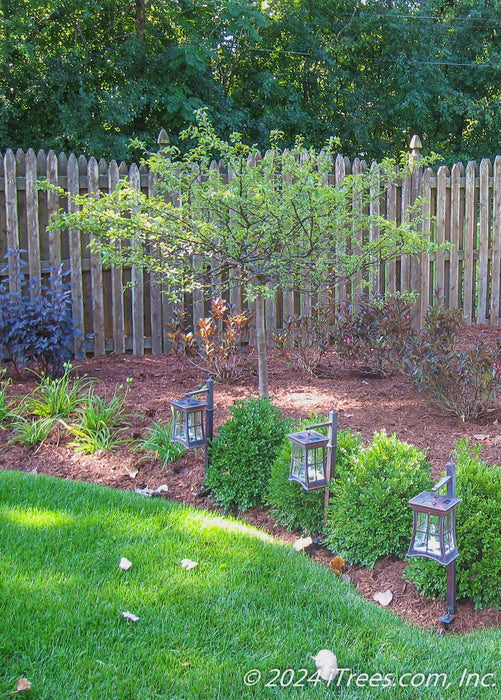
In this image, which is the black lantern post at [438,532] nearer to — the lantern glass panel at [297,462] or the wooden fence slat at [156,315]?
the lantern glass panel at [297,462]

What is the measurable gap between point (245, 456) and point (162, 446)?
0.76 metres

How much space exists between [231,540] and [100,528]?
65cm

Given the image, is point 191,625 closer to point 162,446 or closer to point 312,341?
point 162,446

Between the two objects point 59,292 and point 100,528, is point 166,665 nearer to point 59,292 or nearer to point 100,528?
point 100,528

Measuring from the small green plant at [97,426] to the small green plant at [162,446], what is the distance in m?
0.22

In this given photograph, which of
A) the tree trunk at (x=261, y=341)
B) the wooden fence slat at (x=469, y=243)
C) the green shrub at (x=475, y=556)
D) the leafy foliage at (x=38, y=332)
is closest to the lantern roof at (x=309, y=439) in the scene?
the green shrub at (x=475, y=556)

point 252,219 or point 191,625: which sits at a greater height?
point 252,219

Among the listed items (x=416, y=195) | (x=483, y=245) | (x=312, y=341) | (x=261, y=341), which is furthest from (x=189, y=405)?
(x=483, y=245)

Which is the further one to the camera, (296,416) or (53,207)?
(53,207)

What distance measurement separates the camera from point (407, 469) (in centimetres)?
326

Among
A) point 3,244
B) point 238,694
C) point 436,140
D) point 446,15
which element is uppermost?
point 446,15

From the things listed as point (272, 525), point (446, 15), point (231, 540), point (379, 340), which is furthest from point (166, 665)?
point (446, 15)

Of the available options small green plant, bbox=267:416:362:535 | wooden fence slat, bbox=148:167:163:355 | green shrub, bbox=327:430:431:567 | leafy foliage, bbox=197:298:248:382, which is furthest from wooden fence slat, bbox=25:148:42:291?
green shrub, bbox=327:430:431:567

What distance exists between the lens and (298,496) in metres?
3.50
